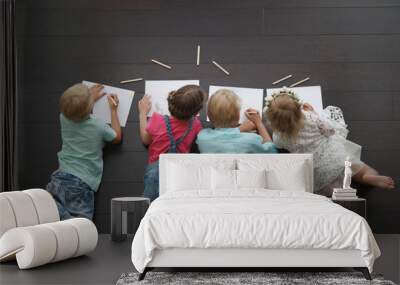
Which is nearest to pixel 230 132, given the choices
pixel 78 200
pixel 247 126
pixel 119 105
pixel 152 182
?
pixel 247 126

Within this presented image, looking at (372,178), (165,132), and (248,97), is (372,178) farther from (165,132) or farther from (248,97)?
(165,132)

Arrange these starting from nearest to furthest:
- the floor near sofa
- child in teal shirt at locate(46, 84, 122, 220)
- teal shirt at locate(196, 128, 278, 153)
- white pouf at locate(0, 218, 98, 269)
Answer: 1. the floor near sofa
2. white pouf at locate(0, 218, 98, 269)
3. teal shirt at locate(196, 128, 278, 153)
4. child in teal shirt at locate(46, 84, 122, 220)

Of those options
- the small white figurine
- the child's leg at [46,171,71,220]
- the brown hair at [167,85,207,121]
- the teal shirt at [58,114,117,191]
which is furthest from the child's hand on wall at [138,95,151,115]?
the small white figurine

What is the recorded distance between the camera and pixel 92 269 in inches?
221

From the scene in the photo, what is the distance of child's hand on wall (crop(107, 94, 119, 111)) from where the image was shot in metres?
7.59

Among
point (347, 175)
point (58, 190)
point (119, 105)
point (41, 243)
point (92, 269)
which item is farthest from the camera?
point (119, 105)

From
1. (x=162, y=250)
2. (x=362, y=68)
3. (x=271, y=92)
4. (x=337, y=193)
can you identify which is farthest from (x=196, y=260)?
(x=362, y=68)

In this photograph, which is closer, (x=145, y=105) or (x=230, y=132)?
(x=230, y=132)

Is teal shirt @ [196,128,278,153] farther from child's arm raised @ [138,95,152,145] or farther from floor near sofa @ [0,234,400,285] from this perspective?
floor near sofa @ [0,234,400,285]

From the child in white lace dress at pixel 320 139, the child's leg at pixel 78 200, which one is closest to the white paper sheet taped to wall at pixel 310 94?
the child in white lace dress at pixel 320 139

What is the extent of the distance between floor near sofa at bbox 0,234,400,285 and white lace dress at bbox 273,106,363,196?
108 centimetres

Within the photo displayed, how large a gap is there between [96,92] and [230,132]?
1.58 m

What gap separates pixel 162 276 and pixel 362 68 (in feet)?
11.9

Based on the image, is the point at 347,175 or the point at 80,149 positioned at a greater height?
the point at 80,149
